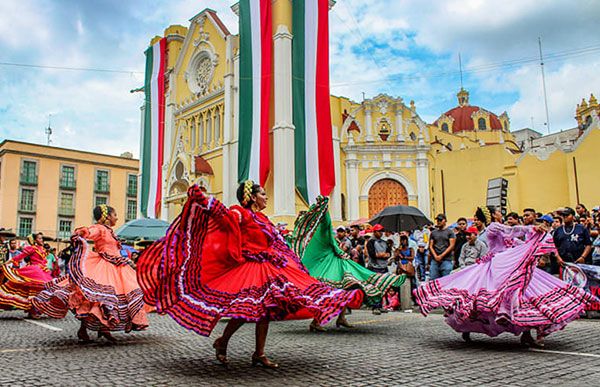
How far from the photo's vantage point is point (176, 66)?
32.0m

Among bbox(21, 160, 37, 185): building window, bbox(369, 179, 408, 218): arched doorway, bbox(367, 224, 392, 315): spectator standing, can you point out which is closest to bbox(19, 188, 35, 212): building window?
bbox(21, 160, 37, 185): building window

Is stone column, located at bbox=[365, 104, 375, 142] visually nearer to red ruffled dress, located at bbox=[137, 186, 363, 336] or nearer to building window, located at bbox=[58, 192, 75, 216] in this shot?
building window, located at bbox=[58, 192, 75, 216]

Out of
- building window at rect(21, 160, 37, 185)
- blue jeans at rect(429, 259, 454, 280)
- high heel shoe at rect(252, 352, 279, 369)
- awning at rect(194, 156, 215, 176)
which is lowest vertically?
high heel shoe at rect(252, 352, 279, 369)

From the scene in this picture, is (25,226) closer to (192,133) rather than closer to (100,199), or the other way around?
(100,199)

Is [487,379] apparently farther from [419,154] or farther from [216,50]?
[216,50]

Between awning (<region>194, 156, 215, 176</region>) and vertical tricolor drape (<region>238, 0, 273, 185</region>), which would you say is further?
awning (<region>194, 156, 215, 176</region>)

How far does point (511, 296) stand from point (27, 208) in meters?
41.1

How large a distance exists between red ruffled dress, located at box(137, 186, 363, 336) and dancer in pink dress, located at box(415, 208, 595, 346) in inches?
62.2

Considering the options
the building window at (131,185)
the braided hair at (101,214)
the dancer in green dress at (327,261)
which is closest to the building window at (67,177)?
the building window at (131,185)

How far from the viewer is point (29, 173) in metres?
39.6

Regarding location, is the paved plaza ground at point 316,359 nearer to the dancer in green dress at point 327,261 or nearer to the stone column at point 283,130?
the dancer in green dress at point 327,261

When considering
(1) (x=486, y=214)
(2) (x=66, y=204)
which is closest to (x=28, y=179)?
(2) (x=66, y=204)

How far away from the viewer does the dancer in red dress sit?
4.18m

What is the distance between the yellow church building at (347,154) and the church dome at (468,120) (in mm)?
13983
